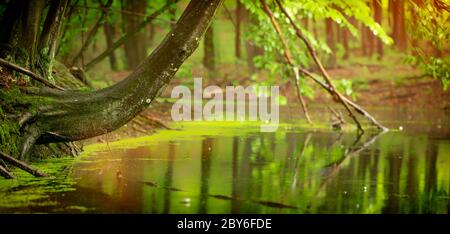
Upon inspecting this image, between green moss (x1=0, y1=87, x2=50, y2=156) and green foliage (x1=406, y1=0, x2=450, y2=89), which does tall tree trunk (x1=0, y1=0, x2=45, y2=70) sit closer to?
green moss (x1=0, y1=87, x2=50, y2=156)

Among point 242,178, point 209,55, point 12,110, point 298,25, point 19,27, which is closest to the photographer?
point 242,178

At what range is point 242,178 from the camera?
895 centimetres

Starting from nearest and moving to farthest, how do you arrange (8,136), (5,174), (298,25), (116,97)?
(5,174) < (8,136) < (116,97) < (298,25)

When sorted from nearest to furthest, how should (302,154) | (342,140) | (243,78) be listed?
(302,154), (342,140), (243,78)

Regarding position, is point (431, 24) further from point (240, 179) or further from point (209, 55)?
point (209, 55)

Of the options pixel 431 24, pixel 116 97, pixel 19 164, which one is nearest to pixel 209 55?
pixel 431 24

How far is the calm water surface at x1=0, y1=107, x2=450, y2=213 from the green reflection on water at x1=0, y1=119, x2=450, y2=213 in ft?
0.04

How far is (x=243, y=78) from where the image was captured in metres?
35.7

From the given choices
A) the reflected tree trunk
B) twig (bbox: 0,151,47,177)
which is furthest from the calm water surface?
twig (bbox: 0,151,47,177)

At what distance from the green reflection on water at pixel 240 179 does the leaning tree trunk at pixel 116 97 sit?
1.72ft

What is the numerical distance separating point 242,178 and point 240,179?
0.35 ft
